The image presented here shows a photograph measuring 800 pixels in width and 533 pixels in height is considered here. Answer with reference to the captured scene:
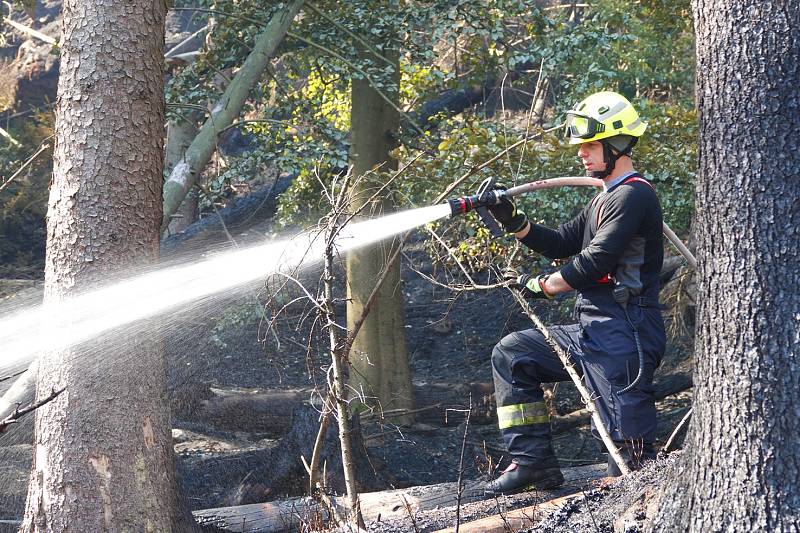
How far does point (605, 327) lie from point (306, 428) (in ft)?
9.55

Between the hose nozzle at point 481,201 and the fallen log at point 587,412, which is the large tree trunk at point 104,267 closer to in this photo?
the hose nozzle at point 481,201

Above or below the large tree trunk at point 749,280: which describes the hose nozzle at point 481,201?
above

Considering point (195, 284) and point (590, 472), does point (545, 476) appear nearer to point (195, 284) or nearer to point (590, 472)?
point (590, 472)

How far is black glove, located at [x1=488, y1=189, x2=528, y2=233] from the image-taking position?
4.69m

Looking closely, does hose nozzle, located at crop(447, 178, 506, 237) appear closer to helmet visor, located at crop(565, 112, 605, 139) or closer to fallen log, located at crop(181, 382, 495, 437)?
helmet visor, located at crop(565, 112, 605, 139)

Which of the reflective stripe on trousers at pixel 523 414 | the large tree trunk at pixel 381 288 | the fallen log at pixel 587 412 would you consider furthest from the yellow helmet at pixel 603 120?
the large tree trunk at pixel 381 288

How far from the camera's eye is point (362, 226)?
7609 mm

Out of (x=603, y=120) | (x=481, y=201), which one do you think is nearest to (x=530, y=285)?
(x=481, y=201)

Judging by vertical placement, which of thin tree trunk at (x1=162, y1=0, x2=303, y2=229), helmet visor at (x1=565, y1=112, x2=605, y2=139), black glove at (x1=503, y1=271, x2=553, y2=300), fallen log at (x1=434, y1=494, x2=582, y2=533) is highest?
thin tree trunk at (x1=162, y1=0, x2=303, y2=229)

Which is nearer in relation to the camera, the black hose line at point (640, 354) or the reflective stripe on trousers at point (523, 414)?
the black hose line at point (640, 354)

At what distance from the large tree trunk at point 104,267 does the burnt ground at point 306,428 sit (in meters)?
0.72

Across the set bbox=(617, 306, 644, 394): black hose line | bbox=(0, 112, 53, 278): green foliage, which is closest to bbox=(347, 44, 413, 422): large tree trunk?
bbox=(617, 306, 644, 394): black hose line

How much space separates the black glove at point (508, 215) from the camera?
4.69 m

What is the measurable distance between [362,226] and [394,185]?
1.65 feet
